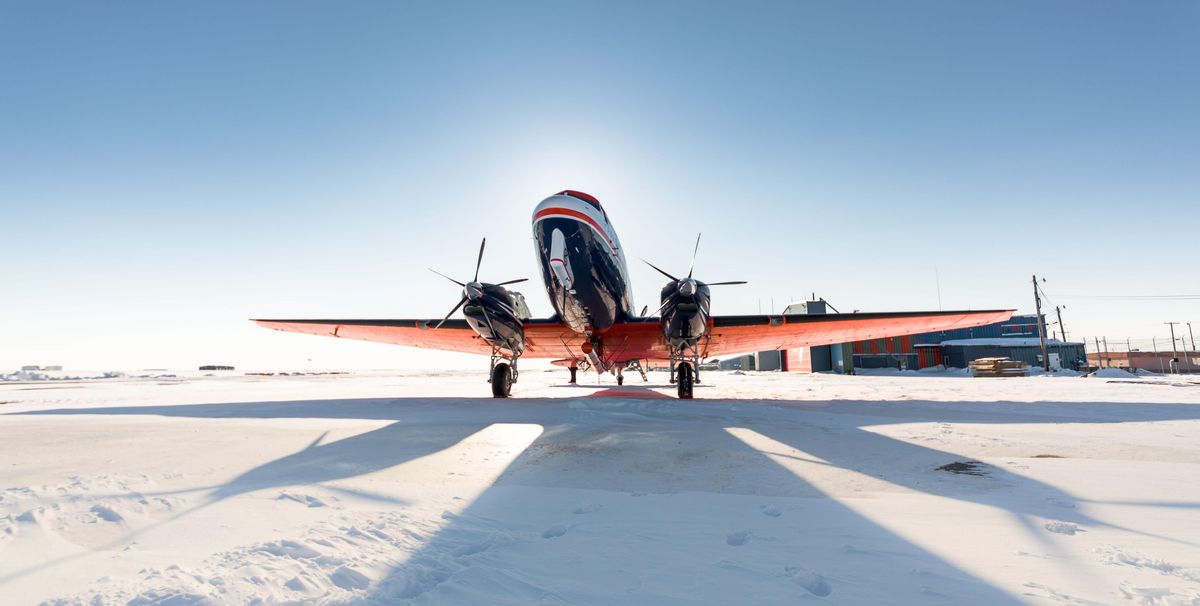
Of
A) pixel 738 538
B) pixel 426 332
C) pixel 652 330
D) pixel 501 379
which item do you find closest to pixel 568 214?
pixel 652 330

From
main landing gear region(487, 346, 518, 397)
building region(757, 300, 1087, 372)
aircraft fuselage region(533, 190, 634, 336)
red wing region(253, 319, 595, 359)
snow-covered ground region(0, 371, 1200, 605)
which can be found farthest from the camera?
building region(757, 300, 1087, 372)

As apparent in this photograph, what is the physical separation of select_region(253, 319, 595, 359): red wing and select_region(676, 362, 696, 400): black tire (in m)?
4.75

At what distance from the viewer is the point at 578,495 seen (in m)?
4.04

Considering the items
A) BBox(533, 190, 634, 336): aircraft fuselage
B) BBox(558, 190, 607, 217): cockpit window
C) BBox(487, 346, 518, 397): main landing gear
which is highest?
BBox(558, 190, 607, 217): cockpit window

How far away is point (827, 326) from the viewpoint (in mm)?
17953

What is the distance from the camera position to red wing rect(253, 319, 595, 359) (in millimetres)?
17453

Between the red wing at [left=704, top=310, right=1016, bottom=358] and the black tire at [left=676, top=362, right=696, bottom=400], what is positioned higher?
the red wing at [left=704, top=310, right=1016, bottom=358]

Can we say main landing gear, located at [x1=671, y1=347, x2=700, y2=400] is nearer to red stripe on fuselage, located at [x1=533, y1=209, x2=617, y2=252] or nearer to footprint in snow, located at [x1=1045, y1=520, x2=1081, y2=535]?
red stripe on fuselage, located at [x1=533, y1=209, x2=617, y2=252]

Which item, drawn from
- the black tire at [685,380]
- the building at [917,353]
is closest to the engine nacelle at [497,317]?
the black tire at [685,380]

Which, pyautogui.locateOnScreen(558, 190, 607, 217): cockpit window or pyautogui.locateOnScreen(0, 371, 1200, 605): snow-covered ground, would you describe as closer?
pyautogui.locateOnScreen(0, 371, 1200, 605): snow-covered ground

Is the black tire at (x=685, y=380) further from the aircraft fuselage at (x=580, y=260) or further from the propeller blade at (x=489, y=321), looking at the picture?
the propeller blade at (x=489, y=321)

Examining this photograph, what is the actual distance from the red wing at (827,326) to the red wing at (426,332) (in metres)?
5.85

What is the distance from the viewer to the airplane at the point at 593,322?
44.7ft

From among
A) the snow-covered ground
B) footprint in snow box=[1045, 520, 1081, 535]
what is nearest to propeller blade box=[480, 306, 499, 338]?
the snow-covered ground
